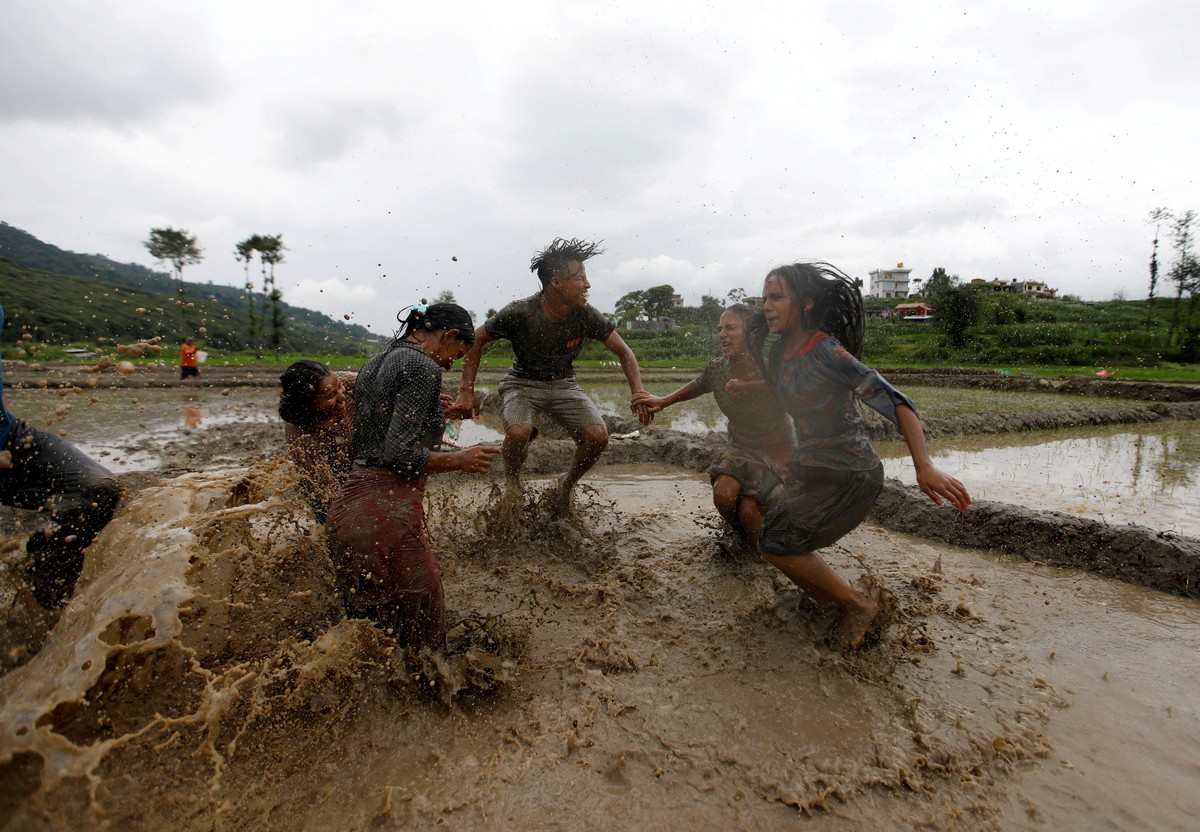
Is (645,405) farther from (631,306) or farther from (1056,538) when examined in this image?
(631,306)

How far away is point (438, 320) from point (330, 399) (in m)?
1.13

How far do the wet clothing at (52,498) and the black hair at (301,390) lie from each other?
95 centimetres

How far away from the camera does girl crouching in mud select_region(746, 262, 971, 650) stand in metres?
2.87

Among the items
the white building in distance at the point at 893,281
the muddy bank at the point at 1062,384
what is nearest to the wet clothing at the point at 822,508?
the muddy bank at the point at 1062,384

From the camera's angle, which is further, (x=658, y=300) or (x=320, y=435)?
(x=658, y=300)

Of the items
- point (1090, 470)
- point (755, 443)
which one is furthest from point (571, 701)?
point (1090, 470)

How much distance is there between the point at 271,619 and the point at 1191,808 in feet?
12.0

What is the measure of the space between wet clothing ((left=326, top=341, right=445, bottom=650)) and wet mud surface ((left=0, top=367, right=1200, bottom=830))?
5.9 inches

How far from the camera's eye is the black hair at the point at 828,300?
10.0ft

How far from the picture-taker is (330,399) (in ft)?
11.5

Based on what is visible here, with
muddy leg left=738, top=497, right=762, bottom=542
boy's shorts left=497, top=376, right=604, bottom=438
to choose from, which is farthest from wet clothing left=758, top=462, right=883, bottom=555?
boy's shorts left=497, top=376, right=604, bottom=438

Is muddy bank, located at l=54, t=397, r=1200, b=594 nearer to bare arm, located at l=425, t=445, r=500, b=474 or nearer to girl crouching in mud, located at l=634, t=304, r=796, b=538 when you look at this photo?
girl crouching in mud, located at l=634, t=304, r=796, b=538

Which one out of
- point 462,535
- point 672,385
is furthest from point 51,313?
point 462,535

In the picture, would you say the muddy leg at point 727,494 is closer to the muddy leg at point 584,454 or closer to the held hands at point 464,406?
the muddy leg at point 584,454
